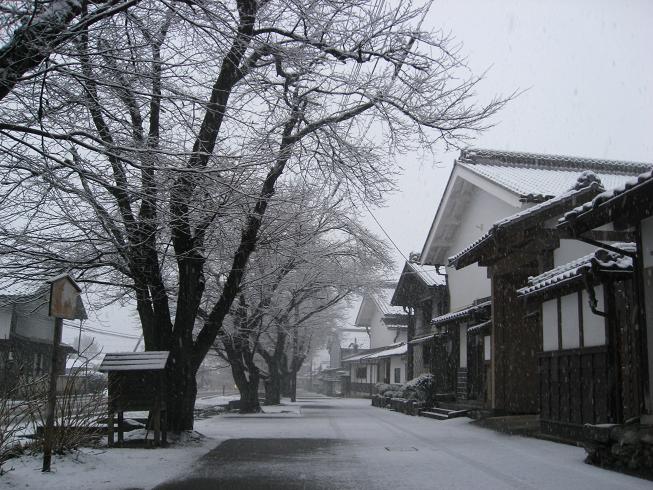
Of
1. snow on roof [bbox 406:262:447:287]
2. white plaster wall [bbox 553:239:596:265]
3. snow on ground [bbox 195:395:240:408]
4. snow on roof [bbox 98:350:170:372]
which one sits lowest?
snow on ground [bbox 195:395:240:408]

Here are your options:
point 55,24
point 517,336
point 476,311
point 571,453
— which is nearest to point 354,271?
point 476,311

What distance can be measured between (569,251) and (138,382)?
10.2m

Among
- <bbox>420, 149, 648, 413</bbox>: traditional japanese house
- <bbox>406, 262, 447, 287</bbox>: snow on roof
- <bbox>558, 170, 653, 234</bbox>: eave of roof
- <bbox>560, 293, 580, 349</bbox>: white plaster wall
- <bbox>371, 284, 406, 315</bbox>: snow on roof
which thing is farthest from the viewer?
<bbox>371, 284, 406, 315</bbox>: snow on roof

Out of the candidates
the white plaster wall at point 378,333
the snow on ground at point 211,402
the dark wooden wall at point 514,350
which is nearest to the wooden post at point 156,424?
the dark wooden wall at point 514,350

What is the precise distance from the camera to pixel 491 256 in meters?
17.3

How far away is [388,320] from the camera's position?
42562 millimetres

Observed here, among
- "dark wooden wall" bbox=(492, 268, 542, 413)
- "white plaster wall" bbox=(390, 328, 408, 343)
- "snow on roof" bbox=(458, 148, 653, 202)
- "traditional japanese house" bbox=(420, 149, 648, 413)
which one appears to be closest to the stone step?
"traditional japanese house" bbox=(420, 149, 648, 413)

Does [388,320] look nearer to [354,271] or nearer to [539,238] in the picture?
[354,271]

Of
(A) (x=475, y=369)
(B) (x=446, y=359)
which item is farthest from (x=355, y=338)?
(A) (x=475, y=369)

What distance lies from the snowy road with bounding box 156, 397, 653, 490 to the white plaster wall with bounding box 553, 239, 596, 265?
452 centimetres

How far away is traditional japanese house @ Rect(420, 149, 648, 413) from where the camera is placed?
16859mm

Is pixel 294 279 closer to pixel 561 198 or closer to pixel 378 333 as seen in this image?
pixel 561 198

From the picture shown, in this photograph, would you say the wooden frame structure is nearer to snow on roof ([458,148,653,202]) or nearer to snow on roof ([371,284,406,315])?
snow on roof ([458,148,653,202])

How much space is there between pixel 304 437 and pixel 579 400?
5.95m
